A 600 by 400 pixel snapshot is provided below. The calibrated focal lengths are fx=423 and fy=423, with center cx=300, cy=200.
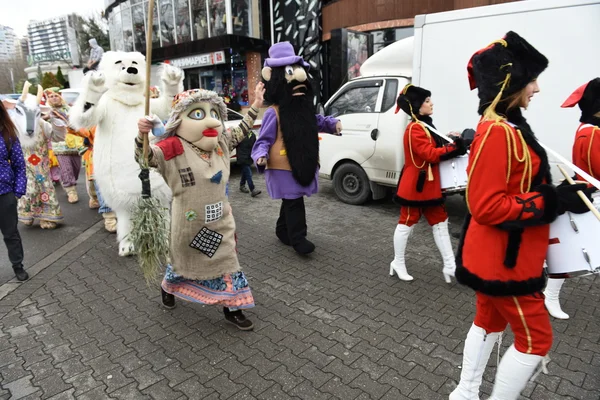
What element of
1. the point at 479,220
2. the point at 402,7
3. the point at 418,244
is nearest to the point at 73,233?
the point at 418,244

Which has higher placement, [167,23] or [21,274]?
[167,23]

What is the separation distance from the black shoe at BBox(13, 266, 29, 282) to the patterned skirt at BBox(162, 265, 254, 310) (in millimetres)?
2044

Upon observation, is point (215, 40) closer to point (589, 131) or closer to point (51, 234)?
point (51, 234)

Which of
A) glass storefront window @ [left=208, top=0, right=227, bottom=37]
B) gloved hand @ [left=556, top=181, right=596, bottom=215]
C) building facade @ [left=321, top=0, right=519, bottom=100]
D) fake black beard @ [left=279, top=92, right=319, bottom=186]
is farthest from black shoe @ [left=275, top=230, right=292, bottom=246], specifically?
glass storefront window @ [left=208, top=0, right=227, bottom=37]

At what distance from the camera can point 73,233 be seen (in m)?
5.95

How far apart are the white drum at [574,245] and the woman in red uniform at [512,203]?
70 mm

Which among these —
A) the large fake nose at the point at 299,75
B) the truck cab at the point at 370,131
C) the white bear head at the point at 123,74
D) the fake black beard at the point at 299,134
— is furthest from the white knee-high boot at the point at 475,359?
the white bear head at the point at 123,74

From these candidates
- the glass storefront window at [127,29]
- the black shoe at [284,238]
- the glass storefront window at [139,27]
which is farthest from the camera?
the glass storefront window at [127,29]

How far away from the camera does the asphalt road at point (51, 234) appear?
4.97 metres

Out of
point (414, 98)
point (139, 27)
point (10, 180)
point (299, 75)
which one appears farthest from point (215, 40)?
point (414, 98)

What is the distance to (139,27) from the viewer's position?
22531 mm

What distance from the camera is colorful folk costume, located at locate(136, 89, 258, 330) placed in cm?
309

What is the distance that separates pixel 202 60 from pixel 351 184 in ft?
48.8

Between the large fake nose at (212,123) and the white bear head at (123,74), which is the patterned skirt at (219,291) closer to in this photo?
the large fake nose at (212,123)
